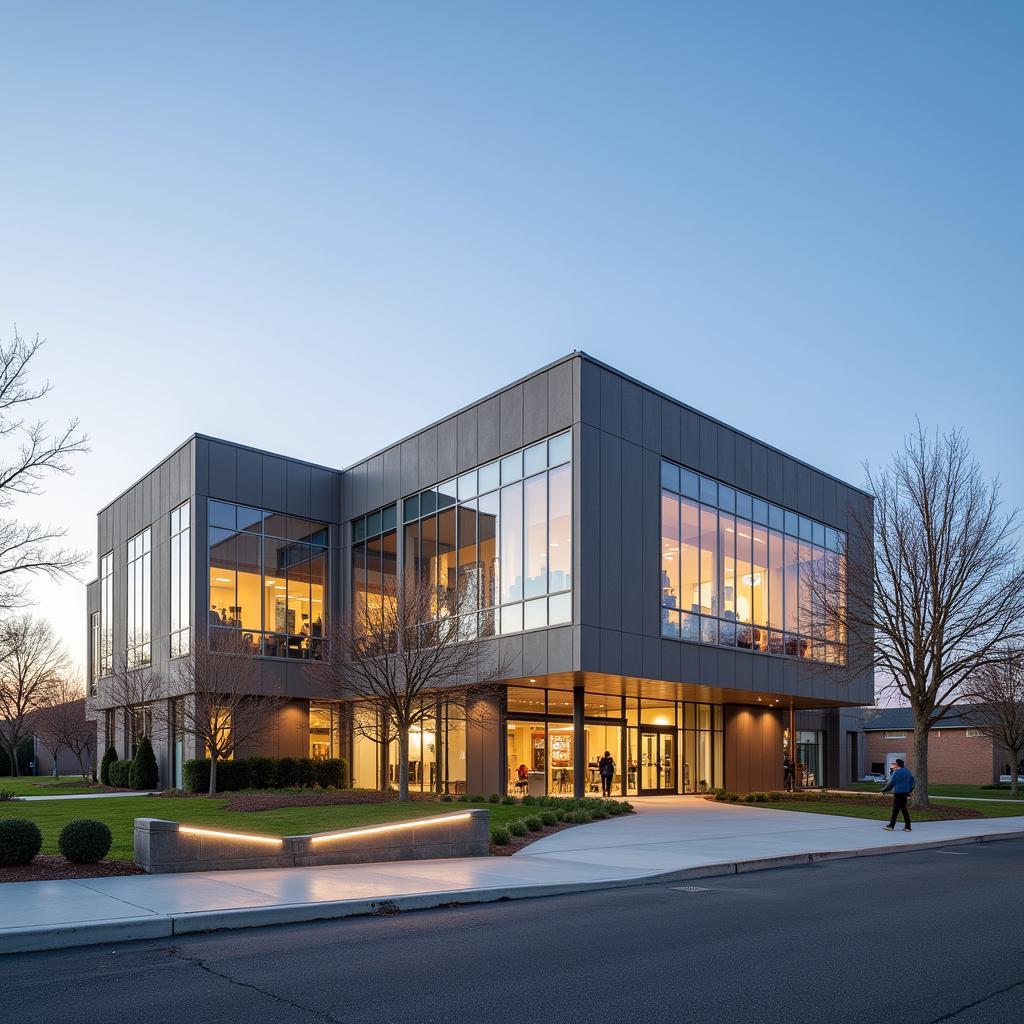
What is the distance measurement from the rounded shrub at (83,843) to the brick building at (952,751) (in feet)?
190

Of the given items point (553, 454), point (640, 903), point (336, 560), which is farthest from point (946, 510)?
point (640, 903)

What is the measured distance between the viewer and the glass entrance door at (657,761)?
1442 inches

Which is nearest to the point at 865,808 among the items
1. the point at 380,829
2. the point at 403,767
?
the point at 403,767

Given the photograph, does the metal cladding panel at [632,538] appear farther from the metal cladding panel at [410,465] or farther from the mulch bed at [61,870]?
the mulch bed at [61,870]

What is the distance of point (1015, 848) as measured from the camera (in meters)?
22.4

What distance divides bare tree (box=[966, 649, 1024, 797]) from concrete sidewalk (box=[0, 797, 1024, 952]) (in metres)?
22.3

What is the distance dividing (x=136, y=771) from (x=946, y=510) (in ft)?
97.5

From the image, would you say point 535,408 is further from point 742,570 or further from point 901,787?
point 901,787

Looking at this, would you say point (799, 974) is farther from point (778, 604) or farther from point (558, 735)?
point (778, 604)

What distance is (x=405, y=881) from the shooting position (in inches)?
518

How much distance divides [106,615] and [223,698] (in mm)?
17451

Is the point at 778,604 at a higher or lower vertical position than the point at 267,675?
higher

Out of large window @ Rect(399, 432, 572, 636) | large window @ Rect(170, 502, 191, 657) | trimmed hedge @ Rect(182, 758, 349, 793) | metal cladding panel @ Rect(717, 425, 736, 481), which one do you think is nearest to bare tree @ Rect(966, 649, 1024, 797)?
metal cladding panel @ Rect(717, 425, 736, 481)

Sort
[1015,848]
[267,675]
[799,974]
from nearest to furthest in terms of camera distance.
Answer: [799,974], [1015,848], [267,675]
